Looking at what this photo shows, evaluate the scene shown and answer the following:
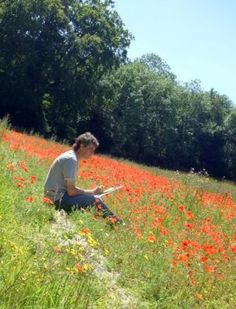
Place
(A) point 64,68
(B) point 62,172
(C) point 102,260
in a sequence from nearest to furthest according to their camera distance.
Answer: (C) point 102,260, (B) point 62,172, (A) point 64,68

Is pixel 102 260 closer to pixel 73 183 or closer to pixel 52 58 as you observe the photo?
pixel 73 183

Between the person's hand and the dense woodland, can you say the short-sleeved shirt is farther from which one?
the dense woodland

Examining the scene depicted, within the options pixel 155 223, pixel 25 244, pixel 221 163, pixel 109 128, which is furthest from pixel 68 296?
pixel 221 163

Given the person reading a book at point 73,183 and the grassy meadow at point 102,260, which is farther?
the person reading a book at point 73,183

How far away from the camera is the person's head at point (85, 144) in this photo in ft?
23.2

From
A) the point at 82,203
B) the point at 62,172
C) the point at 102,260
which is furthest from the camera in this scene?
the point at 62,172

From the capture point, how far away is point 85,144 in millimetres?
7137

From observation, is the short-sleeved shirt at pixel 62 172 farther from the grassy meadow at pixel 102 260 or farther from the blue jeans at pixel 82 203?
the grassy meadow at pixel 102 260

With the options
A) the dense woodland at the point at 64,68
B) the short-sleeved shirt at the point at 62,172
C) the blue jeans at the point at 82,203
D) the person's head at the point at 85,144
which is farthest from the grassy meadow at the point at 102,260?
the dense woodland at the point at 64,68

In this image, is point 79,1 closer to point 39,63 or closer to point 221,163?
point 39,63

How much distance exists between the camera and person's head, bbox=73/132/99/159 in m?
7.07

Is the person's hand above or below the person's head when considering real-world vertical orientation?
below

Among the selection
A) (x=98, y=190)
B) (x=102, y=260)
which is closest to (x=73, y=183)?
(x=98, y=190)

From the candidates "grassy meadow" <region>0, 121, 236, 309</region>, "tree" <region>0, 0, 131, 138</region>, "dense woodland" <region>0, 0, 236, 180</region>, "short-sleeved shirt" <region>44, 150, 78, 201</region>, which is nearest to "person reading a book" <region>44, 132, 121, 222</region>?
"short-sleeved shirt" <region>44, 150, 78, 201</region>
